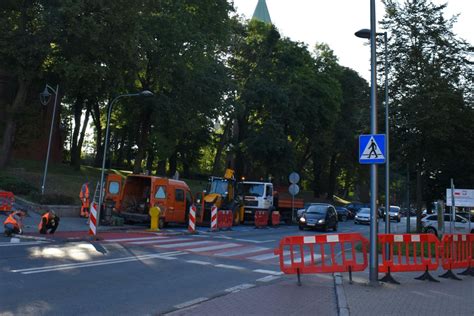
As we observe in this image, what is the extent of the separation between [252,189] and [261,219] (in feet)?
8.85

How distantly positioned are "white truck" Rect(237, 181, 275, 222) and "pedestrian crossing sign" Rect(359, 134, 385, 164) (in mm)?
20035

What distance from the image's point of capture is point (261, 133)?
43969 millimetres

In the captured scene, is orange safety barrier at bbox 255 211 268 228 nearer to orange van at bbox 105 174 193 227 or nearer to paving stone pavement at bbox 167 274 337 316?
orange van at bbox 105 174 193 227

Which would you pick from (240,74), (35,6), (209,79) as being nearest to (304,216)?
(209,79)

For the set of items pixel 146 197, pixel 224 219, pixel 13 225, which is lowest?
pixel 13 225

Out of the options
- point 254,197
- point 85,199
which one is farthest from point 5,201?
point 254,197

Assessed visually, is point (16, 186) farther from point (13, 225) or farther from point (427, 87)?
point (427, 87)

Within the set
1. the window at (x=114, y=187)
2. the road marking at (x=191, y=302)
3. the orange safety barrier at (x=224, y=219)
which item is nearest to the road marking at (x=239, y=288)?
the road marking at (x=191, y=302)

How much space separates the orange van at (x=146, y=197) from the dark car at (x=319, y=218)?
7069 millimetres

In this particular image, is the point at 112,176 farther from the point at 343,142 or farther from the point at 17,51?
the point at 343,142

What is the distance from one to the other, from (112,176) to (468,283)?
17.7 metres

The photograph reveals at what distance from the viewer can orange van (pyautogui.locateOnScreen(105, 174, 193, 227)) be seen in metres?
23.5

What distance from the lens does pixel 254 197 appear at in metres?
30.4

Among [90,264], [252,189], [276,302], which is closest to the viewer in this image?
[276,302]
